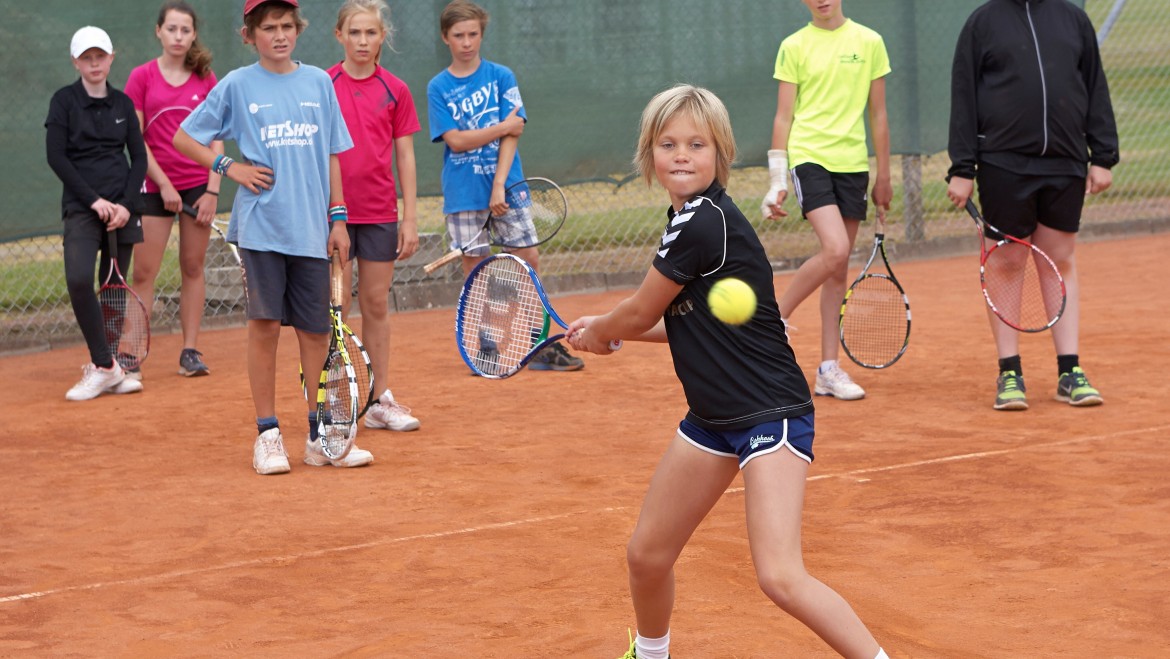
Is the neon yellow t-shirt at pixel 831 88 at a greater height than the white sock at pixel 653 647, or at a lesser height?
greater

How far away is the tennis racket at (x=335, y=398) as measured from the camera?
5.02 meters

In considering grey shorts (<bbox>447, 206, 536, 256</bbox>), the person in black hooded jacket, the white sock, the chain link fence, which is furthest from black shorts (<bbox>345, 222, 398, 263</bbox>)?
the chain link fence

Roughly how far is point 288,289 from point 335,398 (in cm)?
44

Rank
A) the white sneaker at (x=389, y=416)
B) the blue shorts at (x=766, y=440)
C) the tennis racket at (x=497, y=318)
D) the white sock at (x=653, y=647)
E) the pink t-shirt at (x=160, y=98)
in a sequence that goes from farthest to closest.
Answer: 1. the pink t-shirt at (x=160, y=98)
2. the white sneaker at (x=389, y=416)
3. the tennis racket at (x=497, y=318)
4. the white sock at (x=653, y=647)
5. the blue shorts at (x=766, y=440)

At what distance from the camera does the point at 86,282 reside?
6527 millimetres

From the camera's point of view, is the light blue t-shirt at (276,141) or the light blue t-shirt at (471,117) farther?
the light blue t-shirt at (471,117)

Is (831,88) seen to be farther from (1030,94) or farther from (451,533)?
(451,533)

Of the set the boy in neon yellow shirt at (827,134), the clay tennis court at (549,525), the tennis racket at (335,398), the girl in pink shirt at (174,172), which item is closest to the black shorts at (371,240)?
the tennis racket at (335,398)

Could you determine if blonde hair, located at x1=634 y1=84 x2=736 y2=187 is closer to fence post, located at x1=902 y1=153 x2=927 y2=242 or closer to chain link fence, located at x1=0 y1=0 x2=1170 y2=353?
chain link fence, located at x1=0 y1=0 x2=1170 y2=353

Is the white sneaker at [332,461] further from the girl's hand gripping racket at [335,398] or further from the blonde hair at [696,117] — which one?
the blonde hair at [696,117]

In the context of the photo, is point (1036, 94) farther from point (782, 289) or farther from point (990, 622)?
point (782, 289)

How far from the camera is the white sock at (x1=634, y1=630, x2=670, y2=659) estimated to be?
118 inches

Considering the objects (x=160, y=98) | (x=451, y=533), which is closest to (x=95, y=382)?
(x=160, y=98)

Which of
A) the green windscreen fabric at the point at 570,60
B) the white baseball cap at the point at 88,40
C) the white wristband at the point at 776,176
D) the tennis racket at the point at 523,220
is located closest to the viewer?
the white wristband at the point at 776,176
